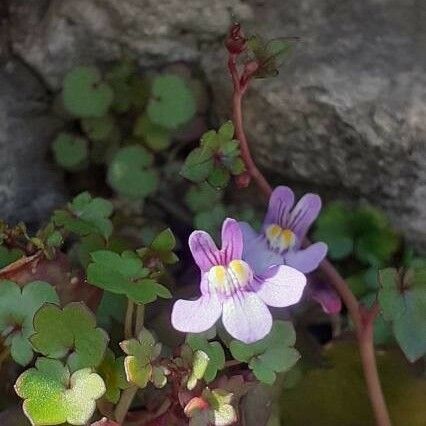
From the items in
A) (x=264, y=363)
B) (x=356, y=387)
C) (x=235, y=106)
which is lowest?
(x=356, y=387)

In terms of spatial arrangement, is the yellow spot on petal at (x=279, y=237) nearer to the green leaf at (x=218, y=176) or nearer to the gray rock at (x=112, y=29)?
the green leaf at (x=218, y=176)

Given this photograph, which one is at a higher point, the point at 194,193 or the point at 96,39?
the point at 96,39

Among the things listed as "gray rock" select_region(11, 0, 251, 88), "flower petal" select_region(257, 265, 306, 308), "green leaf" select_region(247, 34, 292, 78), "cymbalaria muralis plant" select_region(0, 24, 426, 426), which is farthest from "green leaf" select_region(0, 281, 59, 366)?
"gray rock" select_region(11, 0, 251, 88)

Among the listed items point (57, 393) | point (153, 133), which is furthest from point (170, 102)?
point (57, 393)

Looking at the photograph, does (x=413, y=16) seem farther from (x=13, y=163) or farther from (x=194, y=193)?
(x=13, y=163)

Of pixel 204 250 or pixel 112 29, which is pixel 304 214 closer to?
pixel 204 250

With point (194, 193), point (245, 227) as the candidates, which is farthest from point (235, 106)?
point (194, 193)

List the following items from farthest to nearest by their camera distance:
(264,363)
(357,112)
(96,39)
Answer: (96,39) < (357,112) < (264,363)
